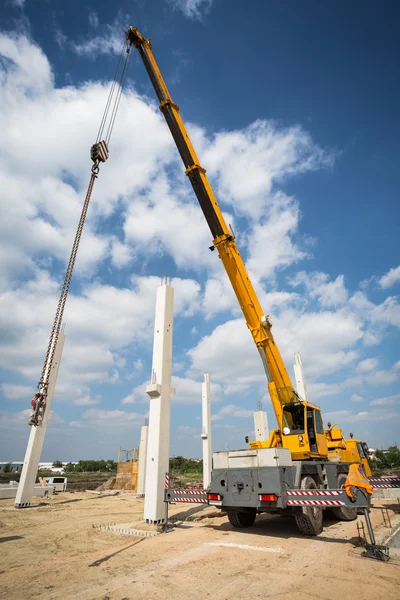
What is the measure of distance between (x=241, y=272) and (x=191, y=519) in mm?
8346

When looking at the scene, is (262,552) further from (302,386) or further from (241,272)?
(302,386)

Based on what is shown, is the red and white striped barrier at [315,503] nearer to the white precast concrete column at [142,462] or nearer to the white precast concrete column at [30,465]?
the white precast concrete column at [30,465]

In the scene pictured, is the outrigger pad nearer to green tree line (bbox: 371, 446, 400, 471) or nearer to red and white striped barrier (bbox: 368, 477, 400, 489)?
red and white striped barrier (bbox: 368, 477, 400, 489)

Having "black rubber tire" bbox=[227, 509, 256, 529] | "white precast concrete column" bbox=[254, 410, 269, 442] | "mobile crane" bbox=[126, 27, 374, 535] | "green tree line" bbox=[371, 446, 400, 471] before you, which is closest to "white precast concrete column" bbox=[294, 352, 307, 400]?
"white precast concrete column" bbox=[254, 410, 269, 442]

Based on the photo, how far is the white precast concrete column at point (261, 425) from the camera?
2194 cm

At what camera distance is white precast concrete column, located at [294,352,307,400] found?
19.5m

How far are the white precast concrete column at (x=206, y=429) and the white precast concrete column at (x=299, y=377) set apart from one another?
5.28 m

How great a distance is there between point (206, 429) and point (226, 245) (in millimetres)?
11955

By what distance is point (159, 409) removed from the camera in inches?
406

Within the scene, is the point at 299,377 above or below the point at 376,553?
above

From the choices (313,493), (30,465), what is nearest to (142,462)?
(30,465)

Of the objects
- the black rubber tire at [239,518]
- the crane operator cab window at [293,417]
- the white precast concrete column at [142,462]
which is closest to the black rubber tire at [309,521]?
the black rubber tire at [239,518]

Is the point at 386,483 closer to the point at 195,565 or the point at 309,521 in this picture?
the point at 309,521

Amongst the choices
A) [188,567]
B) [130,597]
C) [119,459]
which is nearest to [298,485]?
[188,567]
